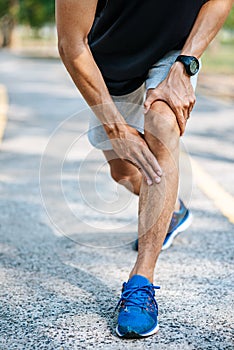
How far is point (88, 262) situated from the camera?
11.5 feet

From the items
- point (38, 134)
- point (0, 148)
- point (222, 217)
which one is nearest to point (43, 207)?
point (222, 217)

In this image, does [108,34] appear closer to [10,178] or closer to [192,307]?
[192,307]

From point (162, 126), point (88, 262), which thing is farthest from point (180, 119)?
point (88, 262)

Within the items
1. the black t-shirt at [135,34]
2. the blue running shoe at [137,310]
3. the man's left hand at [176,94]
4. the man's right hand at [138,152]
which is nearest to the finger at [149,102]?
the man's left hand at [176,94]

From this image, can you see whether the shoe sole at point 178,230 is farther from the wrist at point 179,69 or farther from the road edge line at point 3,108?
the road edge line at point 3,108

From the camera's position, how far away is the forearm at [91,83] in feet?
8.93

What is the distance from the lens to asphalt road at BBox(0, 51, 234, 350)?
2574 mm

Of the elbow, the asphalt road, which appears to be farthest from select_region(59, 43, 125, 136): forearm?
the asphalt road

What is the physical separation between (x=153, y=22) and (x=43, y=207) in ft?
7.17

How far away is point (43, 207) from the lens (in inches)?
185

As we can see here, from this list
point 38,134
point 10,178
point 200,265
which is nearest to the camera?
point 200,265

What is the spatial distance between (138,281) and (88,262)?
866 millimetres

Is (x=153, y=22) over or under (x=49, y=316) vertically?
over

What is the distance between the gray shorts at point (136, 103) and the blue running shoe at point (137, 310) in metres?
0.80
